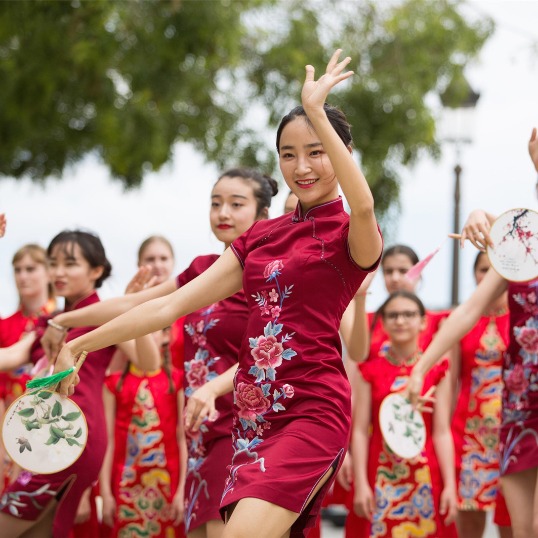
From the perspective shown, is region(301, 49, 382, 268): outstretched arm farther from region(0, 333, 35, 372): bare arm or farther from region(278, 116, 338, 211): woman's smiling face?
region(0, 333, 35, 372): bare arm

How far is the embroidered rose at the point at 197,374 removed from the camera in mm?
5684

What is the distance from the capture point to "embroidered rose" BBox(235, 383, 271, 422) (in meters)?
4.31

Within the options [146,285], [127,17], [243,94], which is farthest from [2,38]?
[146,285]

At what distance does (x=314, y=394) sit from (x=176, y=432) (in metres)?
3.21

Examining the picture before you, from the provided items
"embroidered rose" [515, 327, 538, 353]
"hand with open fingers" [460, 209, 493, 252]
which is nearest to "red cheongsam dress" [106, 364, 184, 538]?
"embroidered rose" [515, 327, 538, 353]

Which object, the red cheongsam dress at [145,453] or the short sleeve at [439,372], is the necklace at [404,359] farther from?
the red cheongsam dress at [145,453]

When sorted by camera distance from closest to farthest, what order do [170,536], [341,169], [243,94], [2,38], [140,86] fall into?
1. [341,169]
2. [170,536]
3. [2,38]
4. [140,86]
5. [243,94]

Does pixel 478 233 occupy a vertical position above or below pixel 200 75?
below

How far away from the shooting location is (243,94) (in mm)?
13742

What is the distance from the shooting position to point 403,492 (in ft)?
23.3

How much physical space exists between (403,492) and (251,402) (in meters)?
3.01

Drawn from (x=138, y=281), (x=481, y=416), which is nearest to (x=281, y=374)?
(x=138, y=281)

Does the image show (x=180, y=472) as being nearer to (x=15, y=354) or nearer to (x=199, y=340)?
(x=15, y=354)

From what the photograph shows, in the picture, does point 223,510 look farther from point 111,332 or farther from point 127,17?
point 127,17
